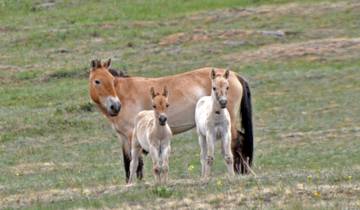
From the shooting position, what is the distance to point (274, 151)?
782 inches

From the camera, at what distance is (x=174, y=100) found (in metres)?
16.5

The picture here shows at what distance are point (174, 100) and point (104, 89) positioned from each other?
45.3 inches

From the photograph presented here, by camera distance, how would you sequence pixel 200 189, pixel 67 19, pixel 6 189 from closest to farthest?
pixel 200 189, pixel 6 189, pixel 67 19

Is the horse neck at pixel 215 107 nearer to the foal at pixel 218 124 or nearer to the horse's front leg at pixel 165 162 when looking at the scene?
the foal at pixel 218 124

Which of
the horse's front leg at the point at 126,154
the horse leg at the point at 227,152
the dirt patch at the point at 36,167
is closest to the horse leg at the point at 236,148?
the horse leg at the point at 227,152

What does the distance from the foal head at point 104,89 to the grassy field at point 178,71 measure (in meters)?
1.14

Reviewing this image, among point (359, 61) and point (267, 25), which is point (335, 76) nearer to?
point (359, 61)

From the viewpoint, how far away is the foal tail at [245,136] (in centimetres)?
1590

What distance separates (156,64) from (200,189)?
900 inches

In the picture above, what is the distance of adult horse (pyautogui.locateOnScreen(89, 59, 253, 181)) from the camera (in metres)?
15.9

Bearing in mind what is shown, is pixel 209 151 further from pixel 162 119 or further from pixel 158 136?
pixel 162 119

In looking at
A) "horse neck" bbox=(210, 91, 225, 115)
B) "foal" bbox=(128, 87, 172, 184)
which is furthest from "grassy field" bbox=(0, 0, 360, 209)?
"horse neck" bbox=(210, 91, 225, 115)

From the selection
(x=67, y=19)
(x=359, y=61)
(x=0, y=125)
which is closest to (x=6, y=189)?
(x=0, y=125)

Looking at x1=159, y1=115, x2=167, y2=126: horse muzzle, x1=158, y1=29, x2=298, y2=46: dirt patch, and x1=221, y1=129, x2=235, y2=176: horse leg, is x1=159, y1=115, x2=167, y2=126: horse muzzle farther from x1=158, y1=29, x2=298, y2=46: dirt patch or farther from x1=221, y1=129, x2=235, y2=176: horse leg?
x1=158, y1=29, x2=298, y2=46: dirt patch
